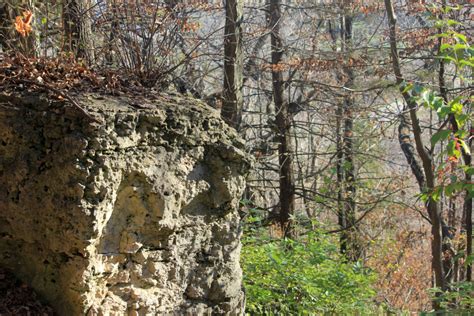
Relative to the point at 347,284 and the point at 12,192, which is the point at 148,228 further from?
the point at 347,284

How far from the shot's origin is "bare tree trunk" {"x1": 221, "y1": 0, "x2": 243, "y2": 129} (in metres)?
9.47

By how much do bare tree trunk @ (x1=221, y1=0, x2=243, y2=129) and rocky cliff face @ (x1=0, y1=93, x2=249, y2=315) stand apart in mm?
4916

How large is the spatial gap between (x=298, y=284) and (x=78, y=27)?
12.3ft

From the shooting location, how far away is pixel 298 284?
7.23 meters

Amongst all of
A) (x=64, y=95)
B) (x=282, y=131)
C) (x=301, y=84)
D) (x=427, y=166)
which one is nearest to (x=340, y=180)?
(x=282, y=131)

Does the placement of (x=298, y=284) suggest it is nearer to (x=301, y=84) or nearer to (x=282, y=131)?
(x=282, y=131)

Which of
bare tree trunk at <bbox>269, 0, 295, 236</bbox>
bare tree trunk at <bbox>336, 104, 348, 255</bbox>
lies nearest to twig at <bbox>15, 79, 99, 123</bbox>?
bare tree trunk at <bbox>269, 0, 295, 236</bbox>

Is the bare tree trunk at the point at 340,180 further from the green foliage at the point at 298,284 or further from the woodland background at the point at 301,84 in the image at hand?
the green foliage at the point at 298,284

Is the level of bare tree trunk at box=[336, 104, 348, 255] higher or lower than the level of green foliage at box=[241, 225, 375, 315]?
higher

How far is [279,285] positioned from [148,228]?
135 inches

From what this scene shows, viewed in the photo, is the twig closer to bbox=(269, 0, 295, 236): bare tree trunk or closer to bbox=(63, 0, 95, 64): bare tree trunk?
bbox=(63, 0, 95, 64): bare tree trunk

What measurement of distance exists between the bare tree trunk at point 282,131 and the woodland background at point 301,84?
27 millimetres

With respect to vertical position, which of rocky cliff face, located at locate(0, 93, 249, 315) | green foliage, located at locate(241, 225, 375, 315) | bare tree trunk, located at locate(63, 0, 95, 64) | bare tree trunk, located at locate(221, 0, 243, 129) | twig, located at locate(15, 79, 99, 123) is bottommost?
green foliage, located at locate(241, 225, 375, 315)

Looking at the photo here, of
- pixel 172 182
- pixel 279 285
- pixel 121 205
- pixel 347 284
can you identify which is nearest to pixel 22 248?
pixel 121 205
